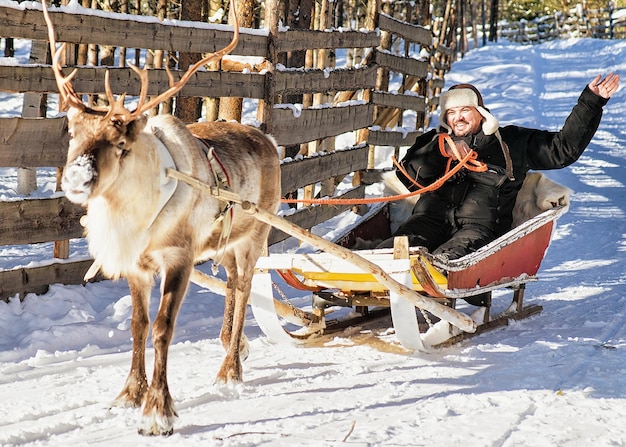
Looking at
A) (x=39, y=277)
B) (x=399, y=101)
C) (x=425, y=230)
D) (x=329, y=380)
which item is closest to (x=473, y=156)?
(x=425, y=230)

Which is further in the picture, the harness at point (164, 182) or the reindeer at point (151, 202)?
the harness at point (164, 182)

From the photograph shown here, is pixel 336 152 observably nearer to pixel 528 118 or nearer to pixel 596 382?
pixel 596 382

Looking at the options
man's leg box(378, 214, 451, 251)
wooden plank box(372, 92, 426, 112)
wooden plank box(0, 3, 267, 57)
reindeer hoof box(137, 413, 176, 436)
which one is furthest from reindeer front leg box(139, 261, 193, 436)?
wooden plank box(372, 92, 426, 112)

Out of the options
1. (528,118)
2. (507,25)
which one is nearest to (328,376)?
(528,118)

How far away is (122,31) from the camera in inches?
244

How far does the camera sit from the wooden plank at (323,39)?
8195 millimetres

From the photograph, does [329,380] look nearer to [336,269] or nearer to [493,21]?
[336,269]

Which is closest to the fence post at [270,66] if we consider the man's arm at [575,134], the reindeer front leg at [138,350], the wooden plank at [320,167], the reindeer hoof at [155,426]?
the wooden plank at [320,167]

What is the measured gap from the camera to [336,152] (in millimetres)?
10109

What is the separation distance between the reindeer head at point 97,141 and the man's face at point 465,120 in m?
3.25

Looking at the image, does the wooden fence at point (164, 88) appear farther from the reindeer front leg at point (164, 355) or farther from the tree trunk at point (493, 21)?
the tree trunk at point (493, 21)

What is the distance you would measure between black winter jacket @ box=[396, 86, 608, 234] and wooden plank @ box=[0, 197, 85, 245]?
8.42ft

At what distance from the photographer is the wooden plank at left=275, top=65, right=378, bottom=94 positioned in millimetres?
8258

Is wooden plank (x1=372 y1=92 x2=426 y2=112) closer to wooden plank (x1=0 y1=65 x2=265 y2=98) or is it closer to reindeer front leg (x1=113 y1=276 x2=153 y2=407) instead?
wooden plank (x1=0 y1=65 x2=265 y2=98)
